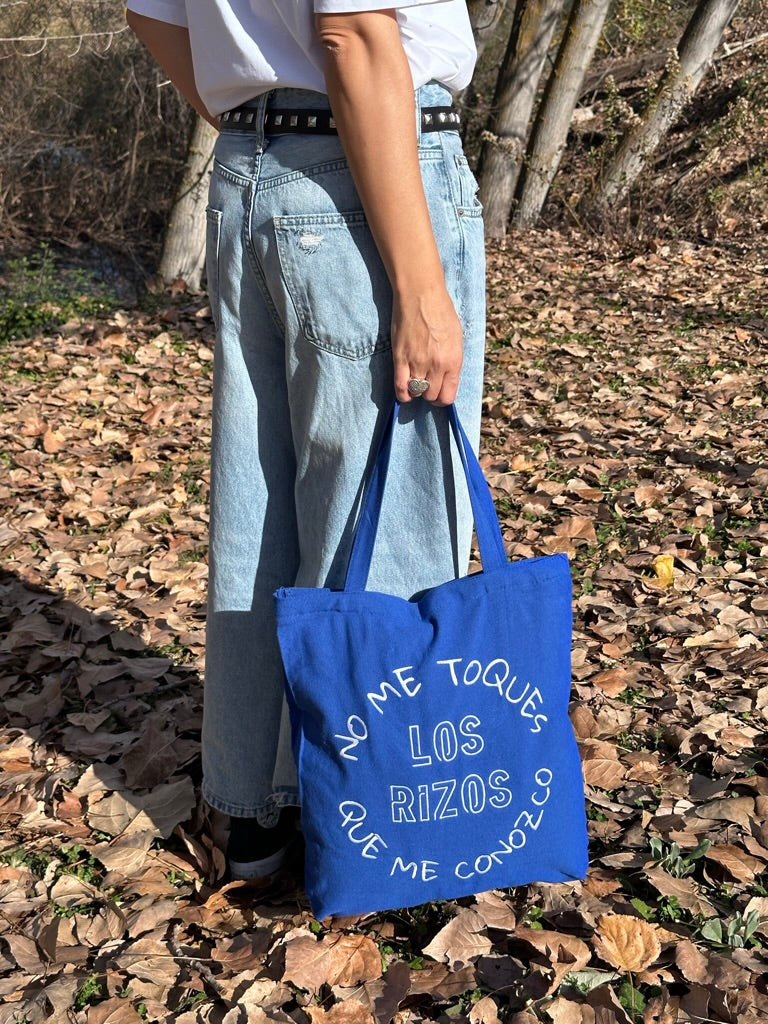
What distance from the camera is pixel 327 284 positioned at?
64.7 inches

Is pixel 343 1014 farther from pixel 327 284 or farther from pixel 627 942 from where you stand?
pixel 327 284

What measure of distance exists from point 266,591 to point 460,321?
0.68 metres

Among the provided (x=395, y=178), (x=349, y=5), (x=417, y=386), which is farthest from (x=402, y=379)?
(x=349, y=5)

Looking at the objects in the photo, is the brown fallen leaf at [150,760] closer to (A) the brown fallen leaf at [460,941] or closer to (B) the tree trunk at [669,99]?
(A) the brown fallen leaf at [460,941]

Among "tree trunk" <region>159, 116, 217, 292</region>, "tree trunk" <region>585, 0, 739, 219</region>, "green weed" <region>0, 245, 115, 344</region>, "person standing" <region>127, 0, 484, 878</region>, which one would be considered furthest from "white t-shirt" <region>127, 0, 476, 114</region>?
"tree trunk" <region>585, 0, 739, 219</region>

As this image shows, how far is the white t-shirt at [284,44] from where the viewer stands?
5.06ft

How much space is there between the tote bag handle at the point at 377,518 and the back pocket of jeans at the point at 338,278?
0.61 ft

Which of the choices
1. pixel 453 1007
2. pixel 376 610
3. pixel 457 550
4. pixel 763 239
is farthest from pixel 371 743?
pixel 763 239

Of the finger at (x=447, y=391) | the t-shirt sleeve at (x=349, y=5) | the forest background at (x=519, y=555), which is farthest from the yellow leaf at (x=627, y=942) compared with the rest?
the t-shirt sleeve at (x=349, y=5)

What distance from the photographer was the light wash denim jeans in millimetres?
1644

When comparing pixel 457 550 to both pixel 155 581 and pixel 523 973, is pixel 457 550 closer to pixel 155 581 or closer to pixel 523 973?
pixel 523 973

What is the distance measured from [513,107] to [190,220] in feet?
11.4

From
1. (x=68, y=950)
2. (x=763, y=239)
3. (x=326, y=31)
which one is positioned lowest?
(x=68, y=950)

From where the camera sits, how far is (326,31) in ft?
4.83
